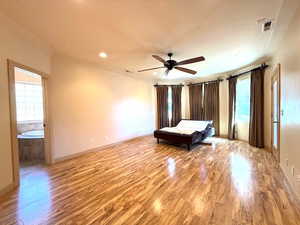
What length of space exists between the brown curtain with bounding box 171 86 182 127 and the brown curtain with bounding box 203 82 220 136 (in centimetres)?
122

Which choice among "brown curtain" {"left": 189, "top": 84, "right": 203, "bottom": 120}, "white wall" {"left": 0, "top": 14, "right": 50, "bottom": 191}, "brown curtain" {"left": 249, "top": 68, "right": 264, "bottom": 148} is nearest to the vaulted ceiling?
"white wall" {"left": 0, "top": 14, "right": 50, "bottom": 191}

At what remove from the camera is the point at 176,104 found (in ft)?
23.2

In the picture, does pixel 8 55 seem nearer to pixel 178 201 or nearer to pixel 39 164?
pixel 39 164

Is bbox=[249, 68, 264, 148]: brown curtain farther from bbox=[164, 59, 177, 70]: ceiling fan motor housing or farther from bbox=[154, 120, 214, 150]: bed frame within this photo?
bbox=[164, 59, 177, 70]: ceiling fan motor housing

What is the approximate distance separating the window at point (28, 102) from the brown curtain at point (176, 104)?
17.7ft

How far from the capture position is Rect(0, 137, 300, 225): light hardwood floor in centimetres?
169

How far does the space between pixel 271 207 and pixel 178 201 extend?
1.18 m

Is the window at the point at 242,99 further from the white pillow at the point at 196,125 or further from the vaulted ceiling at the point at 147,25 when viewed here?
the vaulted ceiling at the point at 147,25

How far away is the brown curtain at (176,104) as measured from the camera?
706 centimetres

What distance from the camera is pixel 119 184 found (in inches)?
97.0

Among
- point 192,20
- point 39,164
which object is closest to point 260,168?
point 192,20

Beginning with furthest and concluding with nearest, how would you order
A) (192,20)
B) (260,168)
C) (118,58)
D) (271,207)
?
1. (118,58)
2. (260,168)
3. (192,20)
4. (271,207)

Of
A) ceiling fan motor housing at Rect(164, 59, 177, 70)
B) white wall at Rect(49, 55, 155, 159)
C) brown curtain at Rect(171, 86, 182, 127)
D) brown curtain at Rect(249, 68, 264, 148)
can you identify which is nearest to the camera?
ceiling fan motor housing at Rect(164, 59, 177, 70)

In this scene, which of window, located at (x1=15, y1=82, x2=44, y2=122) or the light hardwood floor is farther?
window, located at (x1=15, y1=82, x2=44, y2=122)
